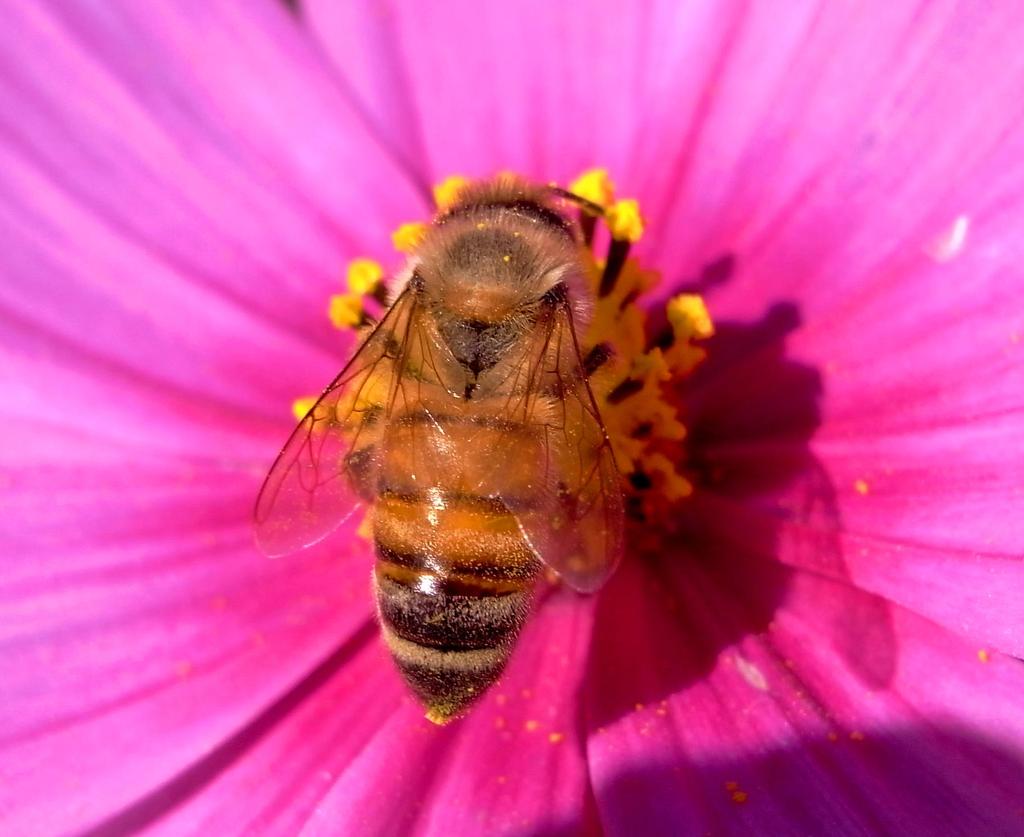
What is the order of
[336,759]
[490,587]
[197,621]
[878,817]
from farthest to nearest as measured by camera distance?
[197,621], [336,759], [878,817], [490,587]

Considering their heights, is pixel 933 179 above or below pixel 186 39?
below

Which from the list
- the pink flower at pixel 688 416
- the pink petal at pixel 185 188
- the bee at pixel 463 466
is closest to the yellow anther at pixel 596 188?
the pink flower at pixel 688 416

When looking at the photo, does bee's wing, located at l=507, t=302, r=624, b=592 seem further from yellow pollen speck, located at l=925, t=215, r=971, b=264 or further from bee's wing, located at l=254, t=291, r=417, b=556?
yellow pollen speck, located at l=925, t=215, r=971, b=264

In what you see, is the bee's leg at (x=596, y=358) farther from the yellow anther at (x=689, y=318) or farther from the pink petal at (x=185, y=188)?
the pink petal at (x=185, y=188)

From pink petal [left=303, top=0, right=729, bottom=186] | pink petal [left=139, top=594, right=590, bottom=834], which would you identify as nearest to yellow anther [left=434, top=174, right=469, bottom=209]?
pink petal [left=303, top=0, right=729, bottom=186]

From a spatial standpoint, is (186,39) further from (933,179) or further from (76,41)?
(933,179)

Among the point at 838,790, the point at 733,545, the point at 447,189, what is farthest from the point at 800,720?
the point at 447,189

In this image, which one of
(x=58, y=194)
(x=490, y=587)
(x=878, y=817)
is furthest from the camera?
(x=58, y=194)

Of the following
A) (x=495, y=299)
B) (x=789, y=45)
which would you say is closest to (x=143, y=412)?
(x=495, y=299)
